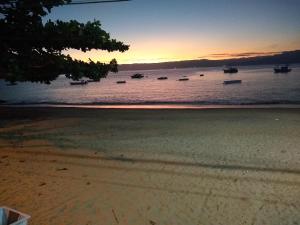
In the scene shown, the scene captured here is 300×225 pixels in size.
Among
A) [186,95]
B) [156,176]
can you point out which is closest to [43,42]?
[156,176]

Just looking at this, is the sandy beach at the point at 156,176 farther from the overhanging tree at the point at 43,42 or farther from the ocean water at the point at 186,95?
the ocean water at the point at 186,95

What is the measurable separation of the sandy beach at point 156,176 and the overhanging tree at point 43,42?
8.89 ft

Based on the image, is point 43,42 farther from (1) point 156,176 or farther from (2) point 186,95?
(2) point 186,95

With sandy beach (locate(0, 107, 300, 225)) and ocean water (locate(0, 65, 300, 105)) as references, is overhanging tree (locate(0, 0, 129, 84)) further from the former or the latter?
ocean water (locate(0, 65, 300, 105))

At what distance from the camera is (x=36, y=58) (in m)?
8.59

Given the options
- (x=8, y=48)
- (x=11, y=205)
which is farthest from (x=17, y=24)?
(x=11, y=205)

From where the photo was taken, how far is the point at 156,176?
28.2 ft

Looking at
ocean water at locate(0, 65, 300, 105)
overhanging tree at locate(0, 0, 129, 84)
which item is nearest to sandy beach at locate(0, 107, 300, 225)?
overhanging tree at locate(0, 0, 129, 84)

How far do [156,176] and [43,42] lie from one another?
4.59 meters

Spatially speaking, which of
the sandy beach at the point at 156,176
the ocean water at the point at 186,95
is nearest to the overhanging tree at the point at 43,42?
the sandy beach at the point at 156,176

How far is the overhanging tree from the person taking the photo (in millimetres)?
8367

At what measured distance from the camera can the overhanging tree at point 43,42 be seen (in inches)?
329

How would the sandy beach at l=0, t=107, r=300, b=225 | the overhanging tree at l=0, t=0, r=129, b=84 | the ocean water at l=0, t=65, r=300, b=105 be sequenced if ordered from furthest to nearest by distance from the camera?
the ocean water at l=0, t=65, r=300, b=105 → the overhanging tree at l=0, t=0, r=129, b=84 → the sandy beach at l=0, t=107, r=300, b=225

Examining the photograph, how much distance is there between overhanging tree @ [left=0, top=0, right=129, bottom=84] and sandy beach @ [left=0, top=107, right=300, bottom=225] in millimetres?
2709
